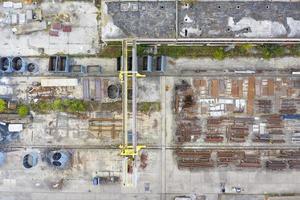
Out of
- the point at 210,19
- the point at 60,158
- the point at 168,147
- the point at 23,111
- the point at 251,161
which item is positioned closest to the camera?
the point at 210,19

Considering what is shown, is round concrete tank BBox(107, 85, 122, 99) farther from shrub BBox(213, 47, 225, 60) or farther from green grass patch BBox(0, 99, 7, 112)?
green grass patch BBox(0, 99, 7, 112)

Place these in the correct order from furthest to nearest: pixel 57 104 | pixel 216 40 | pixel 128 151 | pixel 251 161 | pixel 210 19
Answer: pixel 57 104
pixel 251 161
pixel 128 151
pixel 216 40
pixel 210 19

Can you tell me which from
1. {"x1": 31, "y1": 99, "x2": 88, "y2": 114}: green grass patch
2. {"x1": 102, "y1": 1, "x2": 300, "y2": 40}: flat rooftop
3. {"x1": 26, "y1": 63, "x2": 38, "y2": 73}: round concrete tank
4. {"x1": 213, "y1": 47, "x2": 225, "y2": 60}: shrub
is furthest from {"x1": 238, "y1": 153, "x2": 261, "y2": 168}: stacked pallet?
{"x1": 26, "y1": 63, "x2": 38, "y2": 73}: round concrete tank

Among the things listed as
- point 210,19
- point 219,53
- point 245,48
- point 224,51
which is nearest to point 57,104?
point 219,53

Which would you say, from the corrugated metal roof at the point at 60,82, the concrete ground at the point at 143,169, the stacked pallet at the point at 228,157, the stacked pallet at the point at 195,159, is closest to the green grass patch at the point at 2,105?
the concrete ground at the point at 143,169

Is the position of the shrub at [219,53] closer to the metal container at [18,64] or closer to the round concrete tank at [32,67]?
the round concrete tank at [32,67]

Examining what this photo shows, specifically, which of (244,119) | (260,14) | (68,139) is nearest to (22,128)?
(68,139)

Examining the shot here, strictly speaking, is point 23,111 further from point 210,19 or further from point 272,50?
point 272,50
